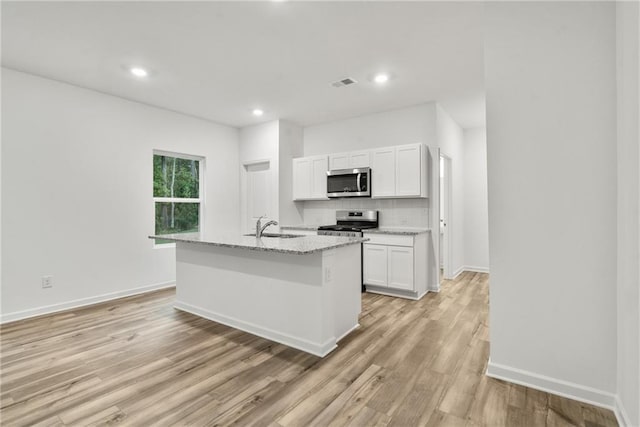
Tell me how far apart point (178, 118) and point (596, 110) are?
16.3ft

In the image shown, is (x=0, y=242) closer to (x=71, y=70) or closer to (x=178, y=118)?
(x=71, y=70)

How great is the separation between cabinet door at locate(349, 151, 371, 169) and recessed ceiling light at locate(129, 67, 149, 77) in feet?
9.32

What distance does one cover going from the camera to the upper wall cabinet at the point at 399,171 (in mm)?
4215

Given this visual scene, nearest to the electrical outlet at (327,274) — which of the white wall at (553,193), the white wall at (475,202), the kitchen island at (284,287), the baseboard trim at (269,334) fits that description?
the kitchen island at (284,287)

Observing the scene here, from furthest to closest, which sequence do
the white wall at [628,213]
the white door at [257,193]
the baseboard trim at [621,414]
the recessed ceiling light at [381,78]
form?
the white door at [257,193] < the recessed ceiling light at [381,78] < the baseboard trim at [621,414] < the white wall at [628,213]

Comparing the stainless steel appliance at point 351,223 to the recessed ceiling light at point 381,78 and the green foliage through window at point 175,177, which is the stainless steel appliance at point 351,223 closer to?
the recessed ceiling light at point 381,78

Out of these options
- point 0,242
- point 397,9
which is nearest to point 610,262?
point 397,9

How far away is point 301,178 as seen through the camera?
5367mm

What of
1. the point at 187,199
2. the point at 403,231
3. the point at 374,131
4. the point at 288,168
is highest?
the point at 374,131

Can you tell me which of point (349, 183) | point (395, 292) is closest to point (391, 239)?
point (395, 292)

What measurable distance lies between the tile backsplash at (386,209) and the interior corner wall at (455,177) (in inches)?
36.5

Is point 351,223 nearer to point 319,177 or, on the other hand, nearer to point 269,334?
point 319,177

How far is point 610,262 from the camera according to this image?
70.9 inches

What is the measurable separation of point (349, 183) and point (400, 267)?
4.86 feet
